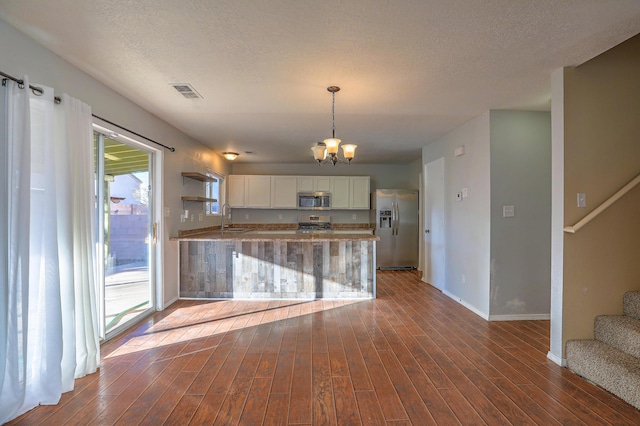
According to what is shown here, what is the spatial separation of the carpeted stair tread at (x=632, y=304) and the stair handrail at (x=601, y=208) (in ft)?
2.35

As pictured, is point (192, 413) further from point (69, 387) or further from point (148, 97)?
point (148, 97)

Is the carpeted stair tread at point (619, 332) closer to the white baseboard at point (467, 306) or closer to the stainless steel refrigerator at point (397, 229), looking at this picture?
the white baseboard at point (467, 306)

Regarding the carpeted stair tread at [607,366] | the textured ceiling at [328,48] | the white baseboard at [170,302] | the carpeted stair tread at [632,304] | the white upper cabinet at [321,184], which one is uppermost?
the textured ceiling at [328,48]

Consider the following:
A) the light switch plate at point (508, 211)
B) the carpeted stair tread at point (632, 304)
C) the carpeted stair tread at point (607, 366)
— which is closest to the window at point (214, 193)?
the light switch plate at point (508, 211)

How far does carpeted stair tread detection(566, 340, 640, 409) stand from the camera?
203cm

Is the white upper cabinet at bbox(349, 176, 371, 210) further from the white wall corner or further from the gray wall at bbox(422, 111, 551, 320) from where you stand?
the white wall corner

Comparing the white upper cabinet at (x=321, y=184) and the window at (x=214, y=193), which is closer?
the window at (x=214, y=193)

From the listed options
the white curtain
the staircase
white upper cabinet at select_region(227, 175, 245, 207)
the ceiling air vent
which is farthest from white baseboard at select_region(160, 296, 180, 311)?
the staircase

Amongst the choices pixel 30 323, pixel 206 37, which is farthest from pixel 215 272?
pixel 206 37

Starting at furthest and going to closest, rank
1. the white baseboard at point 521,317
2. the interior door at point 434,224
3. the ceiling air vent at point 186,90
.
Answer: the interior door at point 434,224
the white baseboard at point 521,317
the ceiling air vent at point 186,90

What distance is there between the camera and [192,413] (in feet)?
6.36

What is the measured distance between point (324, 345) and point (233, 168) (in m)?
5.50

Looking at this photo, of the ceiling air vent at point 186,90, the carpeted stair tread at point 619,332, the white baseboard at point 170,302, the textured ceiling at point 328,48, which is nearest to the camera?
the textured ceiling at point 328,48

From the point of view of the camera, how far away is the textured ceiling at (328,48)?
1860mm
